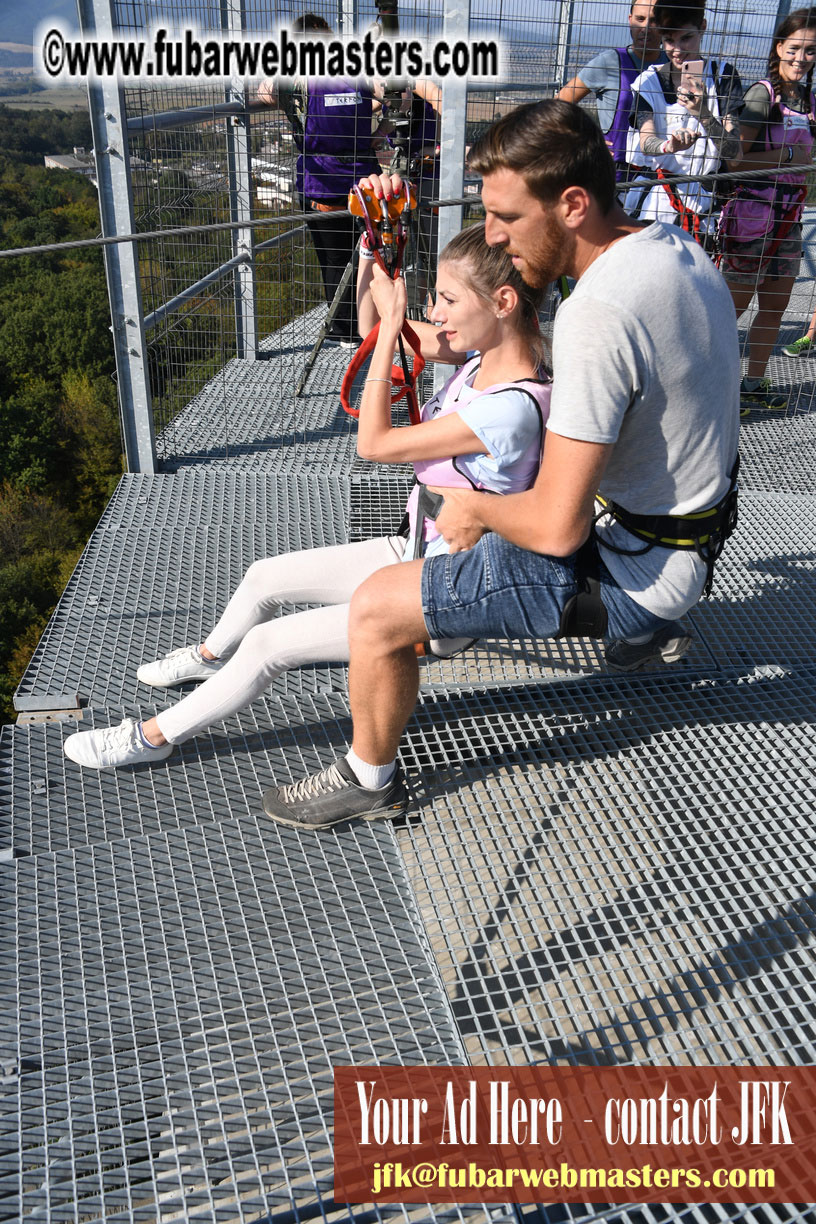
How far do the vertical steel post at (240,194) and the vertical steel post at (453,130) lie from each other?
0.91 meters

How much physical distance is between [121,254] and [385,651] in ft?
7.66

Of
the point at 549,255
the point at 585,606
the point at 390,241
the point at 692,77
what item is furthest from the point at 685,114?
the point at 585,606

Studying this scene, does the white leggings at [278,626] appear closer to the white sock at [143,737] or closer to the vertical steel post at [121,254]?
the white sock at [143,737]

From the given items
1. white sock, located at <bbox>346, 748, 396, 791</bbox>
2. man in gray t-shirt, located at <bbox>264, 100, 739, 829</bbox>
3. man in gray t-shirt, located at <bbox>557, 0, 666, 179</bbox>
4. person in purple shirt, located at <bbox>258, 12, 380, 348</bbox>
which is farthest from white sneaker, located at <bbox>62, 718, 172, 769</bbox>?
man in gray t-shirt, located at <bbox>557, 0, 666, 179</bbox>

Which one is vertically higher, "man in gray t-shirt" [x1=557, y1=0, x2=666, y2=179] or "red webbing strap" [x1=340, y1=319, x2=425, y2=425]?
"man in gray t-shirt" [x1=557, y1=0, x2=666, y2=179]

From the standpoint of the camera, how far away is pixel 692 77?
3.75 m

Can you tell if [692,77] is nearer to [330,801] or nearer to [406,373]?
[406,373]

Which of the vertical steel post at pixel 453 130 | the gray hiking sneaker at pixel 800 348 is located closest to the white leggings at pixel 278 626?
the vertical steel post at pixel 453 130

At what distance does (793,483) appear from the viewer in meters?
3.82

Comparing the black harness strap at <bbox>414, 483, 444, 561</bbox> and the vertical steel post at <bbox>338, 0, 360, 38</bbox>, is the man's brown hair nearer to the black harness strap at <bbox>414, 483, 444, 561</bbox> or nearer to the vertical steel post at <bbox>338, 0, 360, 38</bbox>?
the black harness strap at <bbox>414, 483, 444, 561</bbox>

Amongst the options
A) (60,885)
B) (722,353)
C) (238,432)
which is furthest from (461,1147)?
(238,432)

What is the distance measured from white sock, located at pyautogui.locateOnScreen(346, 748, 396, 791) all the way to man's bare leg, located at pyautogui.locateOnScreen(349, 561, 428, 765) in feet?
0.12

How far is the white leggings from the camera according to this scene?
2053 millimetres

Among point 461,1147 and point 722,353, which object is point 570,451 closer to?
point 722,353
